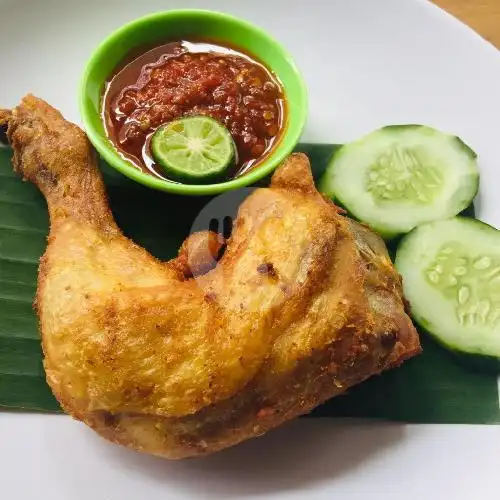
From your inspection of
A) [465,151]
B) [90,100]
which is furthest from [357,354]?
[90,100]

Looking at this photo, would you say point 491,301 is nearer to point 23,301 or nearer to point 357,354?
point 357,354

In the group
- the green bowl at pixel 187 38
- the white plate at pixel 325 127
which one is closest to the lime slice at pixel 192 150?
the green bowl at pixel 187 38

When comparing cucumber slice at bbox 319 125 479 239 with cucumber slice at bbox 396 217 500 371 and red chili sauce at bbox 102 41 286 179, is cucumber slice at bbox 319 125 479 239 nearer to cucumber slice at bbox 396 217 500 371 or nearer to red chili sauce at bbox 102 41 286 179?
cucumber slice at bbox 396 217 500 371

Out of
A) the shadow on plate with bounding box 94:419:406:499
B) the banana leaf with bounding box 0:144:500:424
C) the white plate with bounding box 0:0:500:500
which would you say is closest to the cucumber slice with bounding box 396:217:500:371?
the banana leaf with bounding box 0:144:500:424

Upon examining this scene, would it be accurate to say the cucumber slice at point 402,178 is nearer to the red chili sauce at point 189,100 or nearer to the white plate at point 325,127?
the white plate at point 325,127

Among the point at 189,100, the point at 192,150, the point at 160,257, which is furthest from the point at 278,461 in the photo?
the point at 189,100

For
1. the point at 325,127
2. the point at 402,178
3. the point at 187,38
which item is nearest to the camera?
the point at 402,178

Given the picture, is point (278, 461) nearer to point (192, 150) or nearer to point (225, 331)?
point (225, 331)

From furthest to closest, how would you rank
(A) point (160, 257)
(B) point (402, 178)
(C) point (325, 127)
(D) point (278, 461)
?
(C) point (325, 127)
(B) point (402, 178)
(A) point (160, 257)
(D) point (278, 461)
